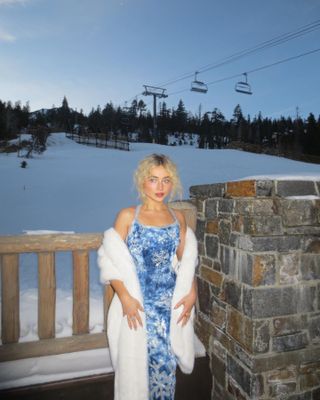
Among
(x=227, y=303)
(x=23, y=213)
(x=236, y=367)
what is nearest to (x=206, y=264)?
(x=227, y=303)

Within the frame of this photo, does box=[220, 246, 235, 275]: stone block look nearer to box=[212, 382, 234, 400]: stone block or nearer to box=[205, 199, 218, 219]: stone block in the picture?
box=[205, 199, 218, 219]: stone block

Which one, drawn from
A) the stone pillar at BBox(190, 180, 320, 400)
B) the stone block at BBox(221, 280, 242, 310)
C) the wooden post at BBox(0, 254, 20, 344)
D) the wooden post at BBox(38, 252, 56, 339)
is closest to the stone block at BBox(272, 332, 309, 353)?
the stone pillar at BBox(190, 180, 320, 400)

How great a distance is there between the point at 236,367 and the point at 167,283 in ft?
3.27

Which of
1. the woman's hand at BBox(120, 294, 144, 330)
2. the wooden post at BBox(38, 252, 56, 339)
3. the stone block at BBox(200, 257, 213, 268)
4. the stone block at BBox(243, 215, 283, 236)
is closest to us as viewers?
the woman's hand at BBox(120, 294, 144, 330)

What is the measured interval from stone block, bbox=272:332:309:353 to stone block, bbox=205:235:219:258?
81cm

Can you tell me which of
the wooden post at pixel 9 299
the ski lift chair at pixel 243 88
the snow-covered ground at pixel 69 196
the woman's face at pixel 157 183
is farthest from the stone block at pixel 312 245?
the ski lift chair at pixel 243 88

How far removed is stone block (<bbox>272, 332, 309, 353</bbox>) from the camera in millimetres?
2393

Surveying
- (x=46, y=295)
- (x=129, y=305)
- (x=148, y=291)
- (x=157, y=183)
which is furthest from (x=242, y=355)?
(x=46, y=295)

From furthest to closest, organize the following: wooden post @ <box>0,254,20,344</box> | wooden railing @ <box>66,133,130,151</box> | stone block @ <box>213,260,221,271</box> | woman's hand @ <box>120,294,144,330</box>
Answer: wooden railing @ <box>66,133,130,151</box> → stone block @ <box>213,260,221,271</box> → wooden post @ <box>0,254,20,344</box> → woman's hand @ <box>120,294,144,330</box>

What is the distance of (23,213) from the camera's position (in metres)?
10.6

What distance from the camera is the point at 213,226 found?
2.88 metres

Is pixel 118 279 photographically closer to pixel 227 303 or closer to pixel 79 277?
pixel 79 277

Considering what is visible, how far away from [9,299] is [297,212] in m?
2.38

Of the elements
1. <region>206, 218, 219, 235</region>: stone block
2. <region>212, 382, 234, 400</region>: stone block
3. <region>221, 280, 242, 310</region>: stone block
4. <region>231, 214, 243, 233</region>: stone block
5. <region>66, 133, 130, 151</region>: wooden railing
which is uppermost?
<region>66, 133, 130, 151</region>: wooden railing
